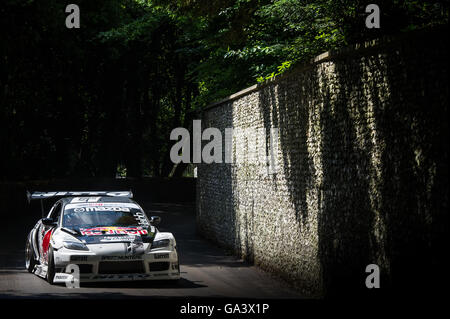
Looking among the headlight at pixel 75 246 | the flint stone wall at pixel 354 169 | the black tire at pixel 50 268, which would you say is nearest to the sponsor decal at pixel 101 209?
the black tire at pixel 50 268

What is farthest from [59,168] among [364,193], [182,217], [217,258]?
[364,193]

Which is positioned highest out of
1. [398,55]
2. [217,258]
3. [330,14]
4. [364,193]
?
[330,14]

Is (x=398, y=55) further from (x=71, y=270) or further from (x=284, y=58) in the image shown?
(x=284, y=58)

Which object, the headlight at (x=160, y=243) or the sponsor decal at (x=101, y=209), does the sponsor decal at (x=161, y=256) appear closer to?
the headlight at (x=160, y=243)

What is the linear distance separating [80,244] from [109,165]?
30.3 metres

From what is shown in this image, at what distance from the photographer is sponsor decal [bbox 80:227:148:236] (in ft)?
41.1

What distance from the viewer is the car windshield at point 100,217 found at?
13.1 m

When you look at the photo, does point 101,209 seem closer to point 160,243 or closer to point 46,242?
point 46,242

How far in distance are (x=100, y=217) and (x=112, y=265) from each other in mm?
1549

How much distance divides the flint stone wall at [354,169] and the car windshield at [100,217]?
117 inches

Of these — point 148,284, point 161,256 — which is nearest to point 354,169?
point 161,256
